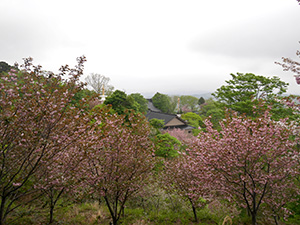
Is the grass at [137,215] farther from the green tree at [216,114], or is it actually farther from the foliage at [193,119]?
the foliage at [193,119]

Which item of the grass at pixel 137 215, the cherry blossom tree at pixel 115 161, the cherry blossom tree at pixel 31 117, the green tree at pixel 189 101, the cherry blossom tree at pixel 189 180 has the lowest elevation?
the grass at pixel 137 215

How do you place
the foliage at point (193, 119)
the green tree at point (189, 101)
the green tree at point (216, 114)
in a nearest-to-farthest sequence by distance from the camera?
the green tree at point (216, 114)
the foliage at point (193, 119)
the green tree at point (189, 101)

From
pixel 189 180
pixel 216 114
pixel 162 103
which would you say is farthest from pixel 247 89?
pixel 162 103

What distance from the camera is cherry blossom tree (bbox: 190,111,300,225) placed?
15.3 ft

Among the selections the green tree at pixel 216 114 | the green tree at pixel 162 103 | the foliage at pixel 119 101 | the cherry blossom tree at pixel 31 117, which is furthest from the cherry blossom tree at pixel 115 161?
the green tree at pixel 162 103

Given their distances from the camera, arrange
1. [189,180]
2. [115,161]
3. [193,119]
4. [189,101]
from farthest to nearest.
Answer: [189,101]
[193,119]
[189,180]
[115,161]

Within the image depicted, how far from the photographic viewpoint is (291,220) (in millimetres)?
6879

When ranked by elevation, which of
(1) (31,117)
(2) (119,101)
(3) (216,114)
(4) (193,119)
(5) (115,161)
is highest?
(2) (119,101)

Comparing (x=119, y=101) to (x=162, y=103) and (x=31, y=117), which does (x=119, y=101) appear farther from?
(x=162, y=103)

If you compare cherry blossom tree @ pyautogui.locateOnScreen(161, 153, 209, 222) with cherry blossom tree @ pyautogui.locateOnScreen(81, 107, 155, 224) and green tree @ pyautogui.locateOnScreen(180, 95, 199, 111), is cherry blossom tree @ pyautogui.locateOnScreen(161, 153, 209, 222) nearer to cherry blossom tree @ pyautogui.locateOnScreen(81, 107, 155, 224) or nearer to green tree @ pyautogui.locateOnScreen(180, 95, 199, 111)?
cherry blossom tree @ pyautogui.locateOnScreen(81, 107, 155, 224)

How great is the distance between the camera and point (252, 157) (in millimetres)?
4609

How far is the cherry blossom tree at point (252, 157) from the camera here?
467 centimetres

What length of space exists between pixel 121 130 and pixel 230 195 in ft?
12.8

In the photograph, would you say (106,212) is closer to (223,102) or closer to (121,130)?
(121,130)
